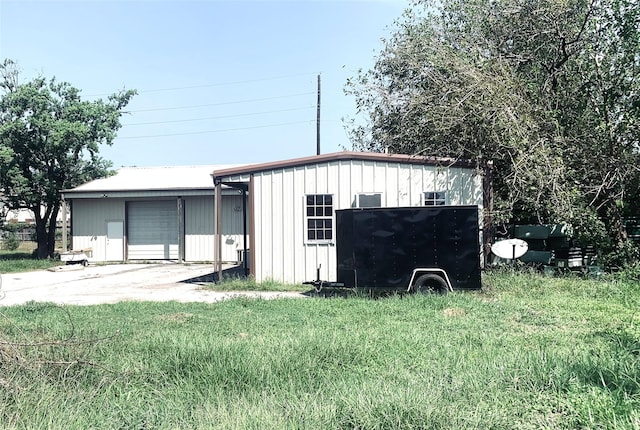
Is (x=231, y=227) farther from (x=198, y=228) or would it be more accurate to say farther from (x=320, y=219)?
(x=320, y=219)

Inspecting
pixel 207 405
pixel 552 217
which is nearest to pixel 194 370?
pixel 207 405

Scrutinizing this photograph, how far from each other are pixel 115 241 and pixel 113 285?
9203 millimetres

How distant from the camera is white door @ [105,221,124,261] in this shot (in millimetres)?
23188

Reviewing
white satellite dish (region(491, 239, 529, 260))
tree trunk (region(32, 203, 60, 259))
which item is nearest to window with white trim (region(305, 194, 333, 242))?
white satellite dish (region(491, 239, 529, 260))

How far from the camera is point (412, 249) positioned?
1009 centimetres

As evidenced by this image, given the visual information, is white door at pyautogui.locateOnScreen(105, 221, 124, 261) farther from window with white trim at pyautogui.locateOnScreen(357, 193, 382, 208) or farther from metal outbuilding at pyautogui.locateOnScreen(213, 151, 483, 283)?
window with white trim at pyautogui.locateOnScreen(357, 193, 382, 208)

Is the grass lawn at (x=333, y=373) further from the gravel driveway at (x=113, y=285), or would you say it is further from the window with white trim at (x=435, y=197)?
the window with white trim at (x=435, y=197)

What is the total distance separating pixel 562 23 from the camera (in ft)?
42.0

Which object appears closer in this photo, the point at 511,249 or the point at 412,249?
the point at 412,249

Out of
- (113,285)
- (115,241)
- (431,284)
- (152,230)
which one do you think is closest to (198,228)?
(152,230)

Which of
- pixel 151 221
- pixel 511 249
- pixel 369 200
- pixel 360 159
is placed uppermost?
pixel 360 159

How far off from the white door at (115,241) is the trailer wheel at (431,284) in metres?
17.1

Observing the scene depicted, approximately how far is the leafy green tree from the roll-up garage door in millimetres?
3440

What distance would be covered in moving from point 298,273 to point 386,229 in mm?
3488
